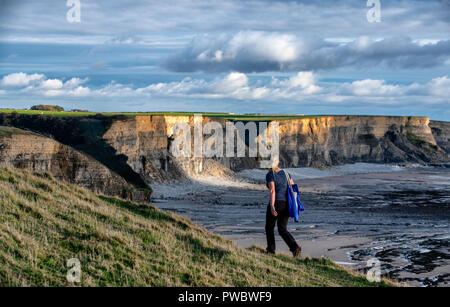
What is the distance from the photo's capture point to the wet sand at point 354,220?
20.8 meters

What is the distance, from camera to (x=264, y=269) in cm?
1003

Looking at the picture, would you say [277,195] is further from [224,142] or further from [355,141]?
[355,141]

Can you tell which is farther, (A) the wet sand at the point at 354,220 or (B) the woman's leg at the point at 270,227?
(A) the wet sand at the point at 354,220

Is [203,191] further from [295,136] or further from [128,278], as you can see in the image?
[128,278]

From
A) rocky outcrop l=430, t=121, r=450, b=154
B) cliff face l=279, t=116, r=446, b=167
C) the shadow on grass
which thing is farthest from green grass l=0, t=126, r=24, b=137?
rocky outcrop l=430, t=121, r=450, b=154

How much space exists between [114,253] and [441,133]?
142530mm

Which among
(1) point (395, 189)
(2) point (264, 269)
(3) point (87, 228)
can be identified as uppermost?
(3) point (87, 228)

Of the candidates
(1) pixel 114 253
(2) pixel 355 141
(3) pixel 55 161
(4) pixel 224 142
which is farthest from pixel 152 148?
(2) pixel 355 141

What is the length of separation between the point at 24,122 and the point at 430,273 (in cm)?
5030

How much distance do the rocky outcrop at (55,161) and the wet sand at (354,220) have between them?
199 inches

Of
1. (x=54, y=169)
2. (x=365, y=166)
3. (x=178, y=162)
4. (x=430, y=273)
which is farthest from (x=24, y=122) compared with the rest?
(x=365, y=166)

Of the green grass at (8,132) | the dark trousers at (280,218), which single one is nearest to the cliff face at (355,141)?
the green grass at (8,132)

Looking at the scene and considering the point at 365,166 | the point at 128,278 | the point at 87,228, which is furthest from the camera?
the point at 365,166

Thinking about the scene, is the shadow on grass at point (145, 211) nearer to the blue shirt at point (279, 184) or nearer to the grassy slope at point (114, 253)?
the grassy slope at point (114, 253)
